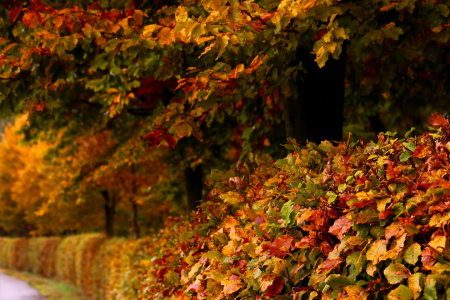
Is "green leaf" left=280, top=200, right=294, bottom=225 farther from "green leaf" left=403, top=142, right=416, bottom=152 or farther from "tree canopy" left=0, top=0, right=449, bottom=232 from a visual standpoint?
"tree canopy" left=0, top=0, right=449, bottom=232

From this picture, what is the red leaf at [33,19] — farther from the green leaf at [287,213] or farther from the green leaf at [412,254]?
the green leaf at [412,254]

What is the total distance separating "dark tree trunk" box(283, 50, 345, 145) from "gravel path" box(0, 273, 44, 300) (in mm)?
15883

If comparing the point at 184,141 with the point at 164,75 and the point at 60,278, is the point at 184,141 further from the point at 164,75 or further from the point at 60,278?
the point at 60,278

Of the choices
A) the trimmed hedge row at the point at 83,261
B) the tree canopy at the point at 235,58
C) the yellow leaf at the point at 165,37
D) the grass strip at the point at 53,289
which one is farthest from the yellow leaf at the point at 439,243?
the grass strip at the point at 53,289

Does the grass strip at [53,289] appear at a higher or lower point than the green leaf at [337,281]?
lower

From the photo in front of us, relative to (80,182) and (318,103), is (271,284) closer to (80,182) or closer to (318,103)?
(318,103)

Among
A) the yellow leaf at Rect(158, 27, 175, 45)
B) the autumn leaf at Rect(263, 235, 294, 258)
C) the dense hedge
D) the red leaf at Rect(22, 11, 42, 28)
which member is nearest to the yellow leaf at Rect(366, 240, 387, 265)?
the dense hedge

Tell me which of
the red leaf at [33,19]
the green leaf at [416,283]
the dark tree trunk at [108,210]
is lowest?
the dark tree trunk at [108,210]

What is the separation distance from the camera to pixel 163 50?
552 centimetres

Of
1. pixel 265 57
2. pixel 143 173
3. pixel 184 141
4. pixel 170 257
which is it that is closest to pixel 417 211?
pixel 265 57

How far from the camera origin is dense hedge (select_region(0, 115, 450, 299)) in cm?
240

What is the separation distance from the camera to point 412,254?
2.37m

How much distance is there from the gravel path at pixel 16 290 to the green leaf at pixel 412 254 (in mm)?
18267

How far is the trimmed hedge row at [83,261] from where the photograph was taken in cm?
1201
